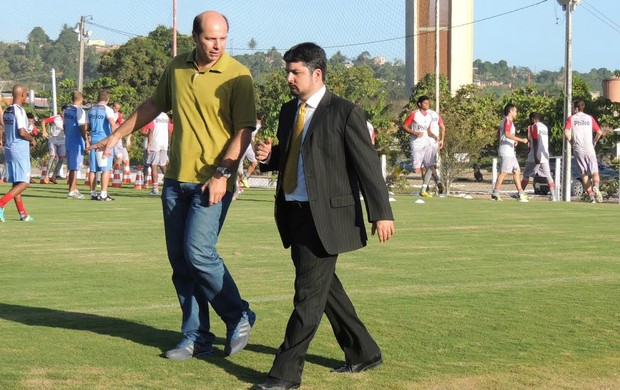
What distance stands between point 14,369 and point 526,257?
282 inches

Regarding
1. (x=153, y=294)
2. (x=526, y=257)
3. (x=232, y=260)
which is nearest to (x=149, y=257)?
(x=232, y=260)

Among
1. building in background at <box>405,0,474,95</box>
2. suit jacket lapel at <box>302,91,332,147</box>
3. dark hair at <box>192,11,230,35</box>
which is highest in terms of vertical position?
building in background at <box>405,0,474,95</box>

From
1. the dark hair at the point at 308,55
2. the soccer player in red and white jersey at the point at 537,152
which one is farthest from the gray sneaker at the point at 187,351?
the soccer player in red and white jersey at the point at 537,152

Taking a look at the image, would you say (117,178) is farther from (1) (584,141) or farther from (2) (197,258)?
(2) (197,258)

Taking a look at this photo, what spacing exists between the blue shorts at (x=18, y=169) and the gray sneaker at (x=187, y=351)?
34.5 feet

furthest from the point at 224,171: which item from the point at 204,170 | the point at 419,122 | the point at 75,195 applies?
the point at 419,122

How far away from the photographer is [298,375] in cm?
675

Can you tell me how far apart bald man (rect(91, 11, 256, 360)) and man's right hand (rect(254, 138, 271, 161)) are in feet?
1.11

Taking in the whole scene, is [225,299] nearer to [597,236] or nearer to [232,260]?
[232,260]

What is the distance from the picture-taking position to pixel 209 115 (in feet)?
24.8

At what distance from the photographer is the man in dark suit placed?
6824mm

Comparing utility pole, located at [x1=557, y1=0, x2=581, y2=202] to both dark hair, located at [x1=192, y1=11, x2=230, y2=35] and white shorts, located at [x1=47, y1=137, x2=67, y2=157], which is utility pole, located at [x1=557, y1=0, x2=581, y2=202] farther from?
dark hair, located at [x1=192, y1=11, x2=230, y2=35]

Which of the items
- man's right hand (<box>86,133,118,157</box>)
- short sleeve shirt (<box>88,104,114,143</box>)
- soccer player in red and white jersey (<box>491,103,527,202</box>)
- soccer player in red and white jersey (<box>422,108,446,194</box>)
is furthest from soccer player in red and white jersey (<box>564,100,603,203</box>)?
man's right hand (<box>86,133,118,157</box>)

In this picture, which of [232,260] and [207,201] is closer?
[207,201]
